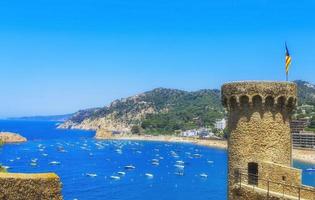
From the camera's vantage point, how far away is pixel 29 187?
389 inches

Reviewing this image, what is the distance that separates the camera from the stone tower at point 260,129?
19.4m

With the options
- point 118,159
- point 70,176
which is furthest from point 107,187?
point 118,159

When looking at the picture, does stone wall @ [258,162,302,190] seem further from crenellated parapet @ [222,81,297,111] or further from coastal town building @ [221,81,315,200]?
crenellated parapet @ [222,81,297,111]

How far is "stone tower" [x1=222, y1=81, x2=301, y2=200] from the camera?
63.7 feet

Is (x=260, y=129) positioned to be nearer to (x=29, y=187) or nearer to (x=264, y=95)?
(x=264, y=95)

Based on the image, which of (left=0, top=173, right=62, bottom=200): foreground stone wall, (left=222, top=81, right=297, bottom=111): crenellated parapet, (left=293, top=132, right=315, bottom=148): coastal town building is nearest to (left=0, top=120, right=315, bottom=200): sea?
(left=293, top=132, right=315, bottom=148): coastal town building

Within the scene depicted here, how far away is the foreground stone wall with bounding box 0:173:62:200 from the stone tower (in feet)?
35.6

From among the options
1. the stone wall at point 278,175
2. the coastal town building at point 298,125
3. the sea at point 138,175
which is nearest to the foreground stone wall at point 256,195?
the stone wall at point 278,175

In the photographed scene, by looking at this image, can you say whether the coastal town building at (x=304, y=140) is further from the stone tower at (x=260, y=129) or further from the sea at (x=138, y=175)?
the stone tower at (x=260, y=129)

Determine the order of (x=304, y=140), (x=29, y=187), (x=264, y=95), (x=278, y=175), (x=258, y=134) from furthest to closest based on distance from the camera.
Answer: (x=304, y=140), (x=264, y=95), (x=258, y=134), (x=278, y=175), (x=29, y=187)

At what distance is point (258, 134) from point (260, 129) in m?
0.22

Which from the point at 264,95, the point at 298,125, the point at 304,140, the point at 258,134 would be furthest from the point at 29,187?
the point at 298,125

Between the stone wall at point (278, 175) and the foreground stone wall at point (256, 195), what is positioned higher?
the stone wall at point (278, 175)

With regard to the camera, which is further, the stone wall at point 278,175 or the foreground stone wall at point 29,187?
the stone wall at point 278,175
